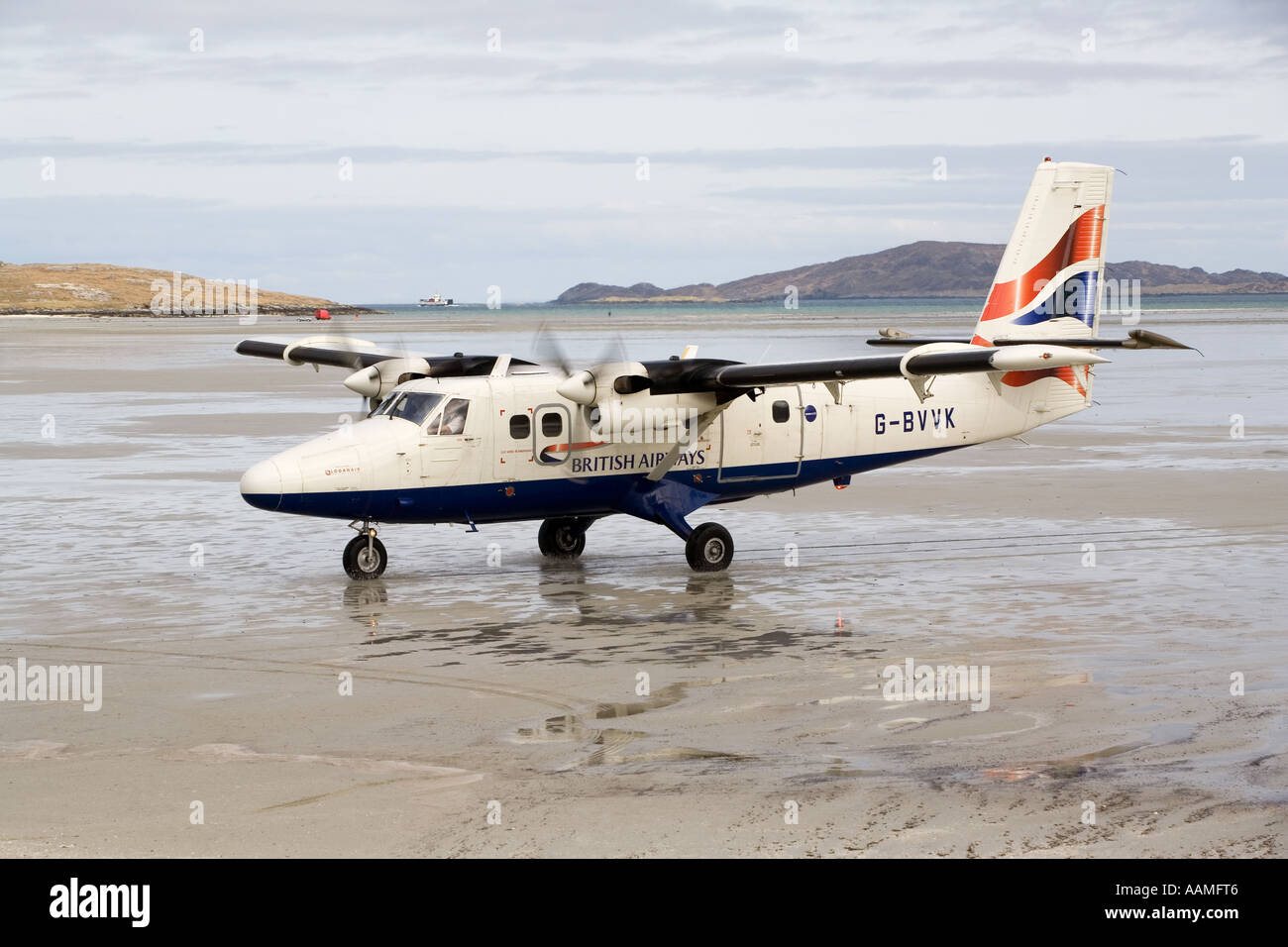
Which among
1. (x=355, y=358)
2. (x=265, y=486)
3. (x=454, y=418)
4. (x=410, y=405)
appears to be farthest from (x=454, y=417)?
(x=355, y=358)

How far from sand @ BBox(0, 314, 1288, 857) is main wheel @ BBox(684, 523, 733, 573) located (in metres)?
0.27

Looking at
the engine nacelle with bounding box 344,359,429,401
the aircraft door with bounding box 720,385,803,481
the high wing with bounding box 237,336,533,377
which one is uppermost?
the high wing with bounding box 237,336,533,377

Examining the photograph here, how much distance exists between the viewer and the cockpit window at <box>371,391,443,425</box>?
62.7ft

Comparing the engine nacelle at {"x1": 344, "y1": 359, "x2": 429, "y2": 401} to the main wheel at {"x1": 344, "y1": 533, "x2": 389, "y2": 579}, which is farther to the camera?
the engine nacelle at {"x1": 344, "y1": 359, "x2": 429, "y2": 401}

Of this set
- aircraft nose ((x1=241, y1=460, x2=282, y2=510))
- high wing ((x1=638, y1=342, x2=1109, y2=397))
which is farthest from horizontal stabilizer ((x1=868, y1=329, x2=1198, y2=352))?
aircraft nose ((x1=241, y1=460, x2=282, y2=510))

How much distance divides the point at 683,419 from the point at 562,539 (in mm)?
2420

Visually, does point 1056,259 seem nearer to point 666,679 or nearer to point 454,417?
point 454,417

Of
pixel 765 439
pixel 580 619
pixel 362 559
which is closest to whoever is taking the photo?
pixel 580 619

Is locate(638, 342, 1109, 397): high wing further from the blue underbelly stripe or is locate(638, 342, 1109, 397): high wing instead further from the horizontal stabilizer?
the blue underbelly stripe

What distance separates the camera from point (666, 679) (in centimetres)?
1372

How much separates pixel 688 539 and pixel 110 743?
9.30m

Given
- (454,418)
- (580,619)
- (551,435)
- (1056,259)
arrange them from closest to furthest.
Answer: (580,619), (454,418), (551,435), (1056,259)
